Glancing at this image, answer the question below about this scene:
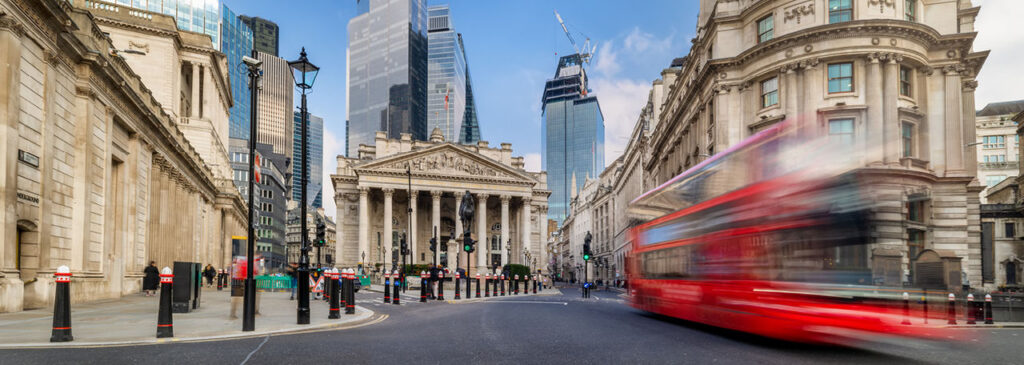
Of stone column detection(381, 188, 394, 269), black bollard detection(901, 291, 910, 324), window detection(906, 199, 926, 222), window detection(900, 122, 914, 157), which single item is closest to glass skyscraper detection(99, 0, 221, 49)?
stone column detection(381, 188, 394, 269)

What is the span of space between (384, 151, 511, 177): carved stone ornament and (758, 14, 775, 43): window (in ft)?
156

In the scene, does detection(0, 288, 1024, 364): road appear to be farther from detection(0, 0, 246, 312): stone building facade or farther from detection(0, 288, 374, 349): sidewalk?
detection(0, 0, 246, 312): stone building facade

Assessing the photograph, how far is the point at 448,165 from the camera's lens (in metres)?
78.6

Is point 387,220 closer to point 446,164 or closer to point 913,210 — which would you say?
point 446,164

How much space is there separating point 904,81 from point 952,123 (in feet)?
10.9

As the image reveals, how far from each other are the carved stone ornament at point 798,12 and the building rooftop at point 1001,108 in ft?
202

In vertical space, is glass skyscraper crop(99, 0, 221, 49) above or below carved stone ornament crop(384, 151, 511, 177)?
above

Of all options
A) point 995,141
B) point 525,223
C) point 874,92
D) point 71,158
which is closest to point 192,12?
point 525,223

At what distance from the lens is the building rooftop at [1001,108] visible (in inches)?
3089

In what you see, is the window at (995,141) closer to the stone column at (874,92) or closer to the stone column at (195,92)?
the stone column at (874,92)

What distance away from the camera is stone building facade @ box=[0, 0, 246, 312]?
16.5 metres

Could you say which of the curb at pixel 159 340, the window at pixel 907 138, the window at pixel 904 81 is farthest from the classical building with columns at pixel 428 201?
the curb at pixel 159 340

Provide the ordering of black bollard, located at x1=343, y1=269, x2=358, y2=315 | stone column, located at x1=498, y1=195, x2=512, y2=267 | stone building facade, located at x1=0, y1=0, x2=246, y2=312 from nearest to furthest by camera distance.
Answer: stone building facade, located at x1=0, y1=0, x2=246, y2=312, black bollard, located at x1=343, y1=269, x2=358, y2=315, stone column, located at x1=498, y1=195, x2=512, y2=267

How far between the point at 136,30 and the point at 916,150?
4726 centimetres
